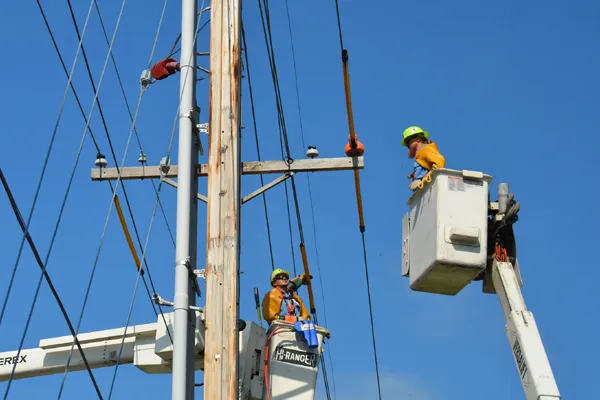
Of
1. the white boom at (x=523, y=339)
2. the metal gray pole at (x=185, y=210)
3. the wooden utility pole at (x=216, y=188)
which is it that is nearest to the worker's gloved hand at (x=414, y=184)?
the white boom at (x=523, y=339)

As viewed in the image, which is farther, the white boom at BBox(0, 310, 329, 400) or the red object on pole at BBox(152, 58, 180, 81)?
the red object on pole at BBox(152, 58, 180, 81)

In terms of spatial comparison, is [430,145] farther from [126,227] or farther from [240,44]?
[126,227]

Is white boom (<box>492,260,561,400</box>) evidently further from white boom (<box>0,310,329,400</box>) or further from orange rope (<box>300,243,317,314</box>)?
orange rope (<box>300,243,317,314</box>)

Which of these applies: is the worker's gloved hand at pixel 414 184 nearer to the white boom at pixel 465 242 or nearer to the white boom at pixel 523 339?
the white boom at pixel 465 242

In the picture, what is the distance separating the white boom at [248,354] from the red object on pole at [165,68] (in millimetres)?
2053

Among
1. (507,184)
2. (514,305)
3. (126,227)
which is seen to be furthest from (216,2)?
(514,305)

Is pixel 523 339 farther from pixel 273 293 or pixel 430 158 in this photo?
pixel 273 293

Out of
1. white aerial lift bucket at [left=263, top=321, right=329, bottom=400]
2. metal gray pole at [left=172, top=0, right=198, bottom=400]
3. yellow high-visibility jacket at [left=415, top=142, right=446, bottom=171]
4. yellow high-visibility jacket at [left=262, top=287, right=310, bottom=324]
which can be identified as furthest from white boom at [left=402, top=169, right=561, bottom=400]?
yellow high-visibility jacket at [left=262, top=287, right=310, bottom=324]

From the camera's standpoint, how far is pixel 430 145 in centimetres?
909

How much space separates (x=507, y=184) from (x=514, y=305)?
950 mm

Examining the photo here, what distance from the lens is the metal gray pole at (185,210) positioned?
341 inches

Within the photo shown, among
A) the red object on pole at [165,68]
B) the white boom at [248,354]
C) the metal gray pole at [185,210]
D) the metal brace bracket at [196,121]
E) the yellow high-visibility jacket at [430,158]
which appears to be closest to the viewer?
the metal gray pole at [185,210]

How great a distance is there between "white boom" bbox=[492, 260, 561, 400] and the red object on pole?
3.47 meters

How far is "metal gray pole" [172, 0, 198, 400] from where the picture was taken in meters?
8.66
